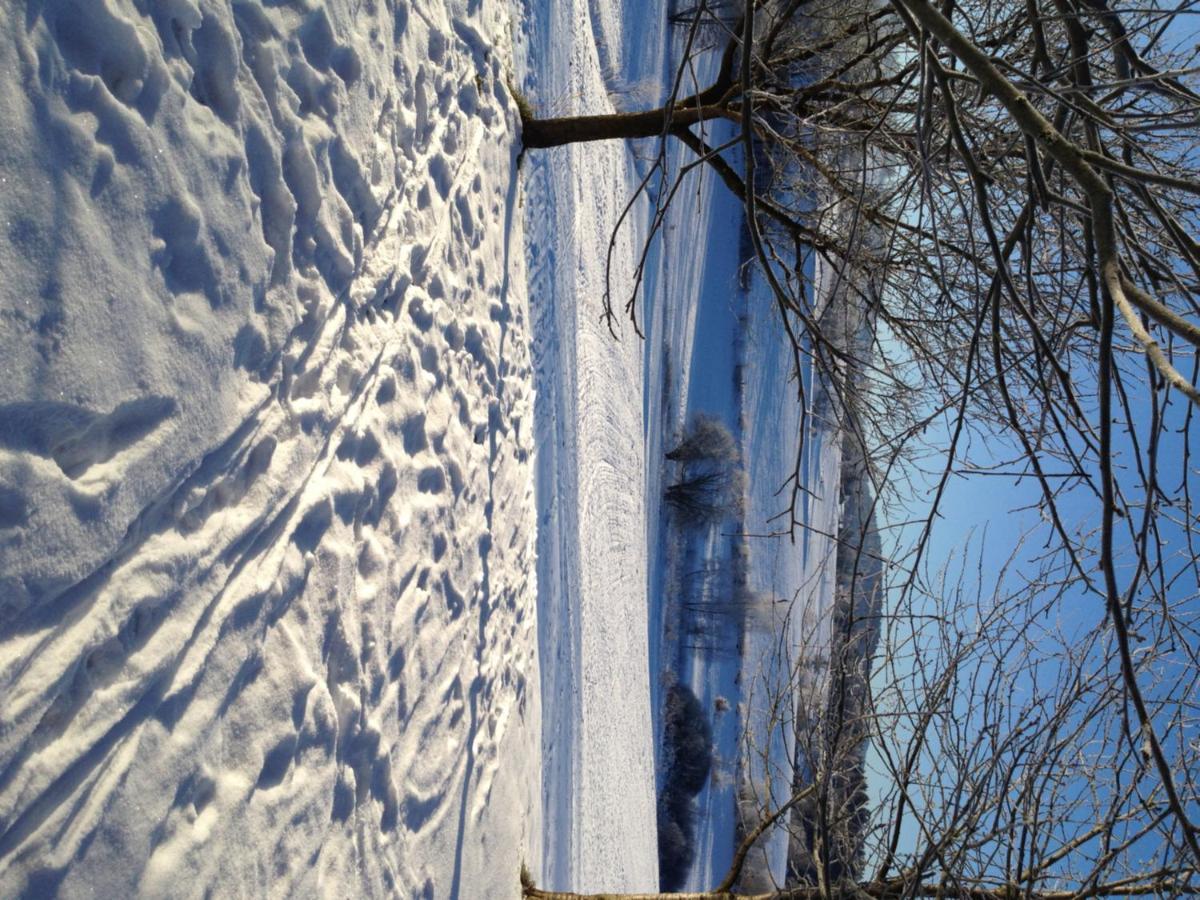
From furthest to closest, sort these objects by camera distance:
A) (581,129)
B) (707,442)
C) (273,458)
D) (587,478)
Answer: (707,442)
(587,478)
(581,129)
(273,458)

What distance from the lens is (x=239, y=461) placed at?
91.5 inches

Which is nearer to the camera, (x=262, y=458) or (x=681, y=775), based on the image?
(x=262, y=458)

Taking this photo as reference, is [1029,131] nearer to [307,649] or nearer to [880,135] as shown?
[307,649]

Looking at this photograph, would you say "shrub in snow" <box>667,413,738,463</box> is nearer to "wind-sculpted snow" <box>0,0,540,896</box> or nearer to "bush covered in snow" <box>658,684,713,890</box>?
"bush covered in snow" <box>658,684,713,890</box>

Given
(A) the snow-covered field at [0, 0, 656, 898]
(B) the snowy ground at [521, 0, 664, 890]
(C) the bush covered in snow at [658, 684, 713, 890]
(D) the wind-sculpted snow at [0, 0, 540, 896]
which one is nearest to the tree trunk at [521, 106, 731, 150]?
(B) the snowy ground at [521, 0, 664, 890]

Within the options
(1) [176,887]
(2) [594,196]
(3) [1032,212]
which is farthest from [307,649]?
(2) [594,196]

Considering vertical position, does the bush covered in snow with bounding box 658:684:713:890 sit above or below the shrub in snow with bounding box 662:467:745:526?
below

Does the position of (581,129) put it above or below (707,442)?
below

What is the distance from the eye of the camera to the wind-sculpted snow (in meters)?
1.69

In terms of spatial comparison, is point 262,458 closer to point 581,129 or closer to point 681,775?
point 581,129

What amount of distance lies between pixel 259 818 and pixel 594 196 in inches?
220

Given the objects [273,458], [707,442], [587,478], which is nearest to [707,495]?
[707,442]

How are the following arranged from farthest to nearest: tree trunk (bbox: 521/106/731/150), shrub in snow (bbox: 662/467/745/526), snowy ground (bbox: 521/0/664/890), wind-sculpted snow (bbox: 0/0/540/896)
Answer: shrub in snow (bbox: 662/467/745/526), snowy ground (bbox: 521/0/664/890), tree trunk (bbox: 521/106/731/150), wind-sculpted snow (bbox: 0/0/540/896)

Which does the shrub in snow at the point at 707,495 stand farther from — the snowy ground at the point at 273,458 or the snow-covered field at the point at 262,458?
the snow-covered field at the point at 262,458
